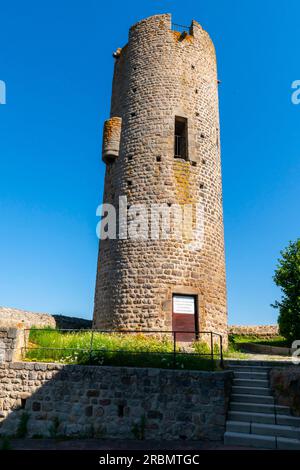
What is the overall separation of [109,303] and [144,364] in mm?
5297

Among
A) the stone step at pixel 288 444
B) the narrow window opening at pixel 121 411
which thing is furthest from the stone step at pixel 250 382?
the narrow window opening at pixel 121 411

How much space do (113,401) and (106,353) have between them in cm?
126

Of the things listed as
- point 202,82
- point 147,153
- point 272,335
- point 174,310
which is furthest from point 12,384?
point 272,335

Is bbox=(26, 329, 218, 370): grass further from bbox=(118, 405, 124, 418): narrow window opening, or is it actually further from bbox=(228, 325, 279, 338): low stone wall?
bbox=(228, 325, 279, 338): low stone wall

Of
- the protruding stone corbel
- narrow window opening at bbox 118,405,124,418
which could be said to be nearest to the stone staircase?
narrow window opening at bbox 118,405,124,418

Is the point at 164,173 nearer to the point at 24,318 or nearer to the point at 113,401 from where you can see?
the point at 24,318

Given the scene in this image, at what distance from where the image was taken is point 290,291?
17.1 m

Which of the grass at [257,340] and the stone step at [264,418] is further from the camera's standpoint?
the grass at [257,340]

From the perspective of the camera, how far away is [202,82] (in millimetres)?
16016

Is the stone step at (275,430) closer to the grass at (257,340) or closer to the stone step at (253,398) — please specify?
the stone step at (253,398)

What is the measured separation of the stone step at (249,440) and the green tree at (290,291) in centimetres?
1095

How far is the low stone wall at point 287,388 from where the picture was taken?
693 cm

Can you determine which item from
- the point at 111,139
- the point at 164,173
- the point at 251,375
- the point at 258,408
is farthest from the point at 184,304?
the point at 111,139

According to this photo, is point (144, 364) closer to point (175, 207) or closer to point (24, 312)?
point (175, 207)
